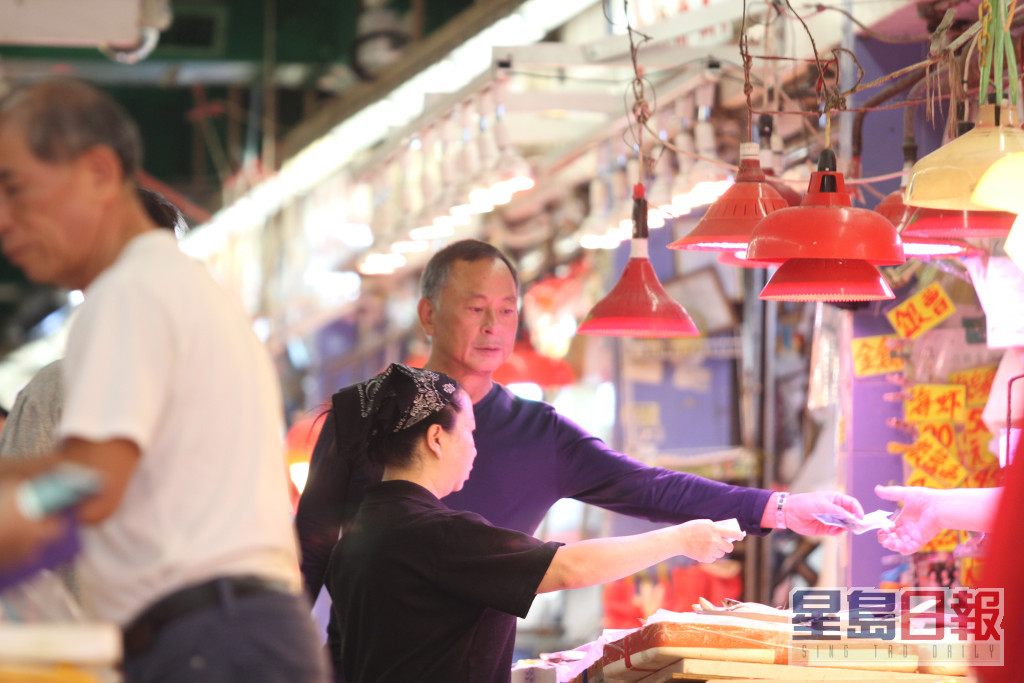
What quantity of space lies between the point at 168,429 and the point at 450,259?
2372mm

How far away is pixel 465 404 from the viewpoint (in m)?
3.73

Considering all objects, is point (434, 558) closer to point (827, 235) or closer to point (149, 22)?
point (827, 235)

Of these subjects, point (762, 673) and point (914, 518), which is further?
point (914, 518)

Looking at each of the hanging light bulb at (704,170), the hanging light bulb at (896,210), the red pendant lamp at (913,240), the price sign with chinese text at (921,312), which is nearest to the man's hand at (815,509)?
the red pendant lamp at (913,240)

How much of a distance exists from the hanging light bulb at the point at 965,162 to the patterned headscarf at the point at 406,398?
1.43 m

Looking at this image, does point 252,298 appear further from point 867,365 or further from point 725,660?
point 725,660

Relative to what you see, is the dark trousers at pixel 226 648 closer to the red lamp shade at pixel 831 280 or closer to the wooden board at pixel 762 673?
the wooden board at pixel 762 673

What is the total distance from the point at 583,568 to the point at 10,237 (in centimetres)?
172

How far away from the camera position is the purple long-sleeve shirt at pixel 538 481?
4.10m

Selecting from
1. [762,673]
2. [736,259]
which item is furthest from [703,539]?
[736,259]

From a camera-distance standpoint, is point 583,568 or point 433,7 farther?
point 433,7

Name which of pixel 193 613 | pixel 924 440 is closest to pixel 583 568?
pixel 193 613

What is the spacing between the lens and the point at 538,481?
4.38 m

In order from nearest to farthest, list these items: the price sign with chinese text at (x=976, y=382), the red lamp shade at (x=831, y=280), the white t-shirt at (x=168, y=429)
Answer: the white t-shirt at (x=168, y=429) < the red lamp shade at (x=831, y=280) < the price sign with chinese text at (x=976, y=382)
